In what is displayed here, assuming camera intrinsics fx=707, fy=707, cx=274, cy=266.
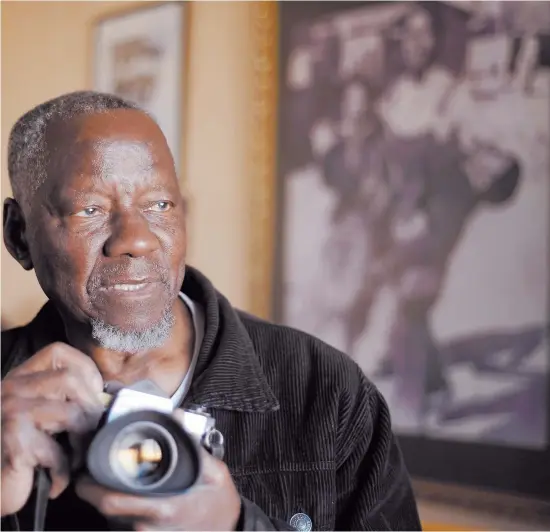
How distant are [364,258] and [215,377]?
2.32 ft

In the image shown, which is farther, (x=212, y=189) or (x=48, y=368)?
(x=212, y=189)

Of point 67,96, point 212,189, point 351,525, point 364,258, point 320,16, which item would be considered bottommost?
point 351,525

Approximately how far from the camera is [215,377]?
24.2 inches

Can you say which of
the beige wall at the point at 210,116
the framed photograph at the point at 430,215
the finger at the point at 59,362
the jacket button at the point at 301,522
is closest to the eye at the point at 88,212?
the finger at the point at 59,362

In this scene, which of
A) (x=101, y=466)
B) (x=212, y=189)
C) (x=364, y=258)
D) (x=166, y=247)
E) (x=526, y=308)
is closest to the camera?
(x=101, y=466)

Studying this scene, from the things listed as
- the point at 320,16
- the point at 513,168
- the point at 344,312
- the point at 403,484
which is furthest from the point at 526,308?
the point at 320,16

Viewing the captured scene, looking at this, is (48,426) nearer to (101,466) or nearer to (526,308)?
(101,466)

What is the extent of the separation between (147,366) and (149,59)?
3.39ft

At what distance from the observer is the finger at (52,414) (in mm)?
485

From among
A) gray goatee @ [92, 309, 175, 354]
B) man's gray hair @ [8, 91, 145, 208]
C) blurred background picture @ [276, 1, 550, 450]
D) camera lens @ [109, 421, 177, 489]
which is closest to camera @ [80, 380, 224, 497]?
camera lens @ [109, 421, 177, 489]

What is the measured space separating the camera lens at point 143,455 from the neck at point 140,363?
0.60ft

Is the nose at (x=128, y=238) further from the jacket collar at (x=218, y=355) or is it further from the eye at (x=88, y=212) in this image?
the jacket collar at (x=218, y=355)

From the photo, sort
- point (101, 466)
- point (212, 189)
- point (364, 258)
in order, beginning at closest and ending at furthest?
point (101, 466), point (364, 258), point (212, 189)

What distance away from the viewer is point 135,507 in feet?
1.42
